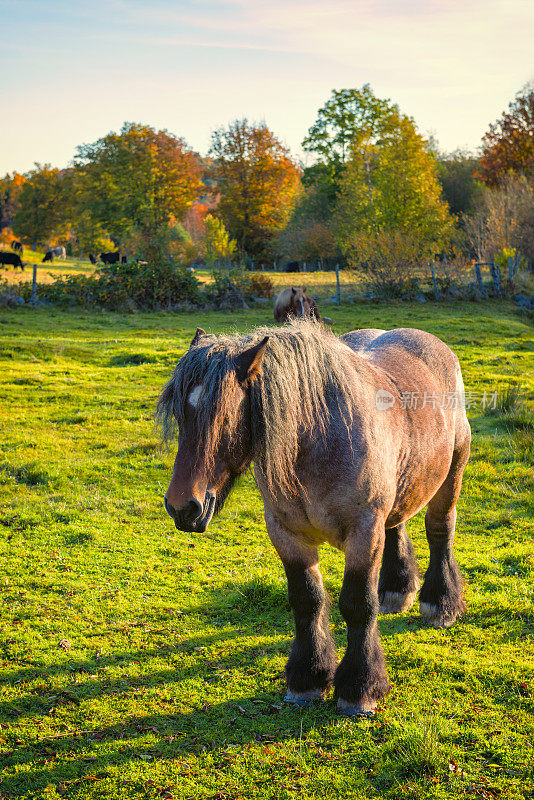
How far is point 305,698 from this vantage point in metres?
4.00

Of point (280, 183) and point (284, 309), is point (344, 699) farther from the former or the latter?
point (280, 183)

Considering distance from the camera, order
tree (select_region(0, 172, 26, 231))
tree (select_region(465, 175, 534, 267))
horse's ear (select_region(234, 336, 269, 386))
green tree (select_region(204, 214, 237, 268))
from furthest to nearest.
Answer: tree (select_region(0, 172, 26, 231)) < green tree (select_region(204, 214, 237, 268)) < tree (select_region(465, 175, 534, 267)) < horse's ear (select_region(234, 336, 269, 386))

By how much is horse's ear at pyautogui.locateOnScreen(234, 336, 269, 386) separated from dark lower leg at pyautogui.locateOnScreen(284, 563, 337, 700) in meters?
1.54

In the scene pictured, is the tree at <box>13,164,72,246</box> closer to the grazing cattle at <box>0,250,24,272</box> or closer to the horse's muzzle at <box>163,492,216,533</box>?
the grazing cattle at <box>0,250,24,272</box>

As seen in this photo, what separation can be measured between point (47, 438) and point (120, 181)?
4570 cm

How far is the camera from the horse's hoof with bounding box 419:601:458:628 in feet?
16.1

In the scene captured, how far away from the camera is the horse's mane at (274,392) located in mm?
2965

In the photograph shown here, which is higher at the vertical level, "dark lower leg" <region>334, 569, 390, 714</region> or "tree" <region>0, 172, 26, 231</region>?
"tree" <region>0, 172, 26, 231</region>

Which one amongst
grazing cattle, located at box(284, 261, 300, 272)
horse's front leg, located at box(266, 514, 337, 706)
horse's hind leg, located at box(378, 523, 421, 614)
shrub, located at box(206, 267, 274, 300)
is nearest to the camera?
horse's front leg, located at box(266, 514, 337, 706)

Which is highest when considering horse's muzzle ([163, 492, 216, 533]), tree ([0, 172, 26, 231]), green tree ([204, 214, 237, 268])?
tree ([0, 172, 26, 231])

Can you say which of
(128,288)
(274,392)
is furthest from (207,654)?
(128,288)

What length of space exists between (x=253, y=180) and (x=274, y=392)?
50123 millimetres

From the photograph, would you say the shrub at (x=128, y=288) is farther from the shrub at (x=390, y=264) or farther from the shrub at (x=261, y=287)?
the shrub at (x=390, y=264)

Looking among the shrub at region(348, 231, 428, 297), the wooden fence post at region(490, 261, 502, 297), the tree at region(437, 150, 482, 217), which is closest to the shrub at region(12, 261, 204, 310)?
the shrub at region(348, 231, 428, 297)
